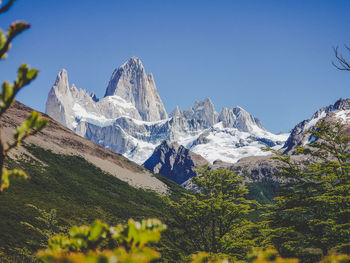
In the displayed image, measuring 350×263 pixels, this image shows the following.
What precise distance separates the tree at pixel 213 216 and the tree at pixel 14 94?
13308mm

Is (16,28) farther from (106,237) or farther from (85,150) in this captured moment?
(85,150)

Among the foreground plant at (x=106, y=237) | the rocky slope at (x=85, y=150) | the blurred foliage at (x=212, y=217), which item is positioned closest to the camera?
the foreground plant at (x=106, y=237)

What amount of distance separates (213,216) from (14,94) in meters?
15.2

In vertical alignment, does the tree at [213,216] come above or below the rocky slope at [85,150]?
above

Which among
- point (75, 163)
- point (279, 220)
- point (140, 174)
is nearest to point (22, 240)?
point (279, 220)

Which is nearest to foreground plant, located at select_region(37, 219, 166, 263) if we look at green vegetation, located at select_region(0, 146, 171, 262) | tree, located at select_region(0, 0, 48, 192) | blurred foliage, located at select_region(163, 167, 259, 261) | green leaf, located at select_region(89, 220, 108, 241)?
green leaf, located at select_region(89, 220, 108, 241)

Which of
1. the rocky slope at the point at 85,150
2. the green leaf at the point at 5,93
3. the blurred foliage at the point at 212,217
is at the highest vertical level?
the green leaf at the point at 5,93

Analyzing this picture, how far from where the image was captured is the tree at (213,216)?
1516 cm

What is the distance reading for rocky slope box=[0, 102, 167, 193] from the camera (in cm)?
12283

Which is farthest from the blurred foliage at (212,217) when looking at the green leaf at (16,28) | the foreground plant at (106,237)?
the green leaf at (16,28)

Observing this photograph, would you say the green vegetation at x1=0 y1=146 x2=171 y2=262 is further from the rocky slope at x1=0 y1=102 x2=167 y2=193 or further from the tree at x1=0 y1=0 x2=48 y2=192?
the tree at x1=0 y1=0 x2=48 y2=192

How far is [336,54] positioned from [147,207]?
104 m

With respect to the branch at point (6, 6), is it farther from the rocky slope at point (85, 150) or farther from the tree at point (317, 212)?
the rocky slope at point (85, 150)

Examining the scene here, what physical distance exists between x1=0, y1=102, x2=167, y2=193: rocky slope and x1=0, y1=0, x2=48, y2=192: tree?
128 m
